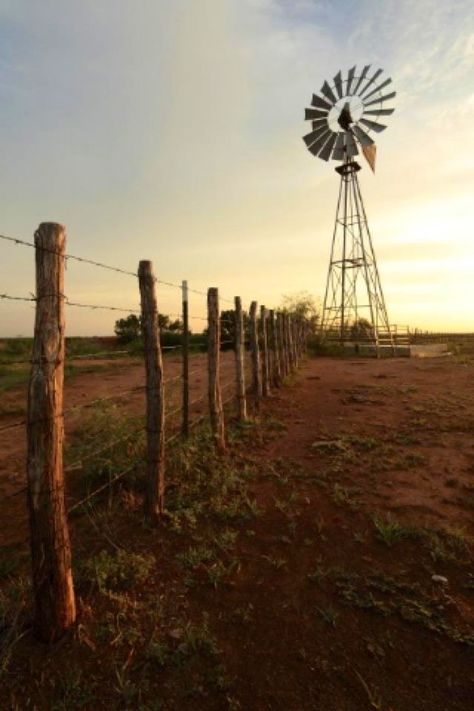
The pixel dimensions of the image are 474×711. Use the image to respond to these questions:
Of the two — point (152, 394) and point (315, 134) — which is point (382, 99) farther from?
point (152, 394)

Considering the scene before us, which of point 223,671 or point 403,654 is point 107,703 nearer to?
point 223,671

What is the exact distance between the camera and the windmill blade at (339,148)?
77.9 feet

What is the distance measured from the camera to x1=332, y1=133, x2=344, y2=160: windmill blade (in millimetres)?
23734

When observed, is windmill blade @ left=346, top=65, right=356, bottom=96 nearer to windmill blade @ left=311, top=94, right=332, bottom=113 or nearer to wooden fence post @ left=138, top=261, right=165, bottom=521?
windmill blade @ left=311, top=94, right=332, bottom=113

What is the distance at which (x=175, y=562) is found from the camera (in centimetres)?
395

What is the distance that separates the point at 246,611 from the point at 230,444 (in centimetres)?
386

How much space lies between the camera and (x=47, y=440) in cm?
292

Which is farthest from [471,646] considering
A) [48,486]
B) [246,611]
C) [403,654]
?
[48,486]

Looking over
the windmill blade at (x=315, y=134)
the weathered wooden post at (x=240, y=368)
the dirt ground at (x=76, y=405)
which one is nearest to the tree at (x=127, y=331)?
the dirt ground at (x=76, y=405)

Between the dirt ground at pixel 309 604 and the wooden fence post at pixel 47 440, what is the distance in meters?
0.35

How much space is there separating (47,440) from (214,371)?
4.19m

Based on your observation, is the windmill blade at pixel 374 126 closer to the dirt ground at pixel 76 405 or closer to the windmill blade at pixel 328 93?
the windmill blade at pixel 328 93

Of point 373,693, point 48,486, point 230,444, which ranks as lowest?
point 373,693

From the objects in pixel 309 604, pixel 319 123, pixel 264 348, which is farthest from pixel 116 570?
pixel 319 123
